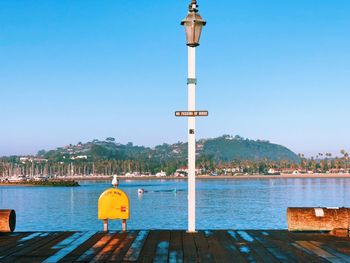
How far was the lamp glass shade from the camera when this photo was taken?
51.7ft

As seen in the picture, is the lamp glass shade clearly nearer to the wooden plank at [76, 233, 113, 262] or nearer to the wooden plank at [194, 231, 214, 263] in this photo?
the wooden plank at [194, 231, 214, 263]

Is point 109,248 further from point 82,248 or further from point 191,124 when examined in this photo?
point 191,124

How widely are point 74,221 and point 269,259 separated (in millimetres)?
71749

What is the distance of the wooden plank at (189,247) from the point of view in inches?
438

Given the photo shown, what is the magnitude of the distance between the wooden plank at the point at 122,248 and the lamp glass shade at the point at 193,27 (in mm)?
6098

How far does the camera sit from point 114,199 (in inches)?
638

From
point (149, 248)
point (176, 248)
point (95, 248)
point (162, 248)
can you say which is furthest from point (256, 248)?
point (95, 248)

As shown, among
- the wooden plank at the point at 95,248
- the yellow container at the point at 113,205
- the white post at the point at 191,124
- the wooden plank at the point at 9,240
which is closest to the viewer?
the wooden plank at the point at 95,248

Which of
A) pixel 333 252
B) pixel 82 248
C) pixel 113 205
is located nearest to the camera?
pixel 333 252

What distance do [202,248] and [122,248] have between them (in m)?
1.95

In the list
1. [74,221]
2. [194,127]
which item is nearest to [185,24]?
[194,127]

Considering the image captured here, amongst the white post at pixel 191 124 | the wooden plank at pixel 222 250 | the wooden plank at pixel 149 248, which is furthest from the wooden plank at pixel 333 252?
the wooden plank at pixel 149 248

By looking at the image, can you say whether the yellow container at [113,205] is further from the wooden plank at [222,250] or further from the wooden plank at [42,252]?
the wooden plank at [222,250]

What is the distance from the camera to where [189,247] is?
1253cm
